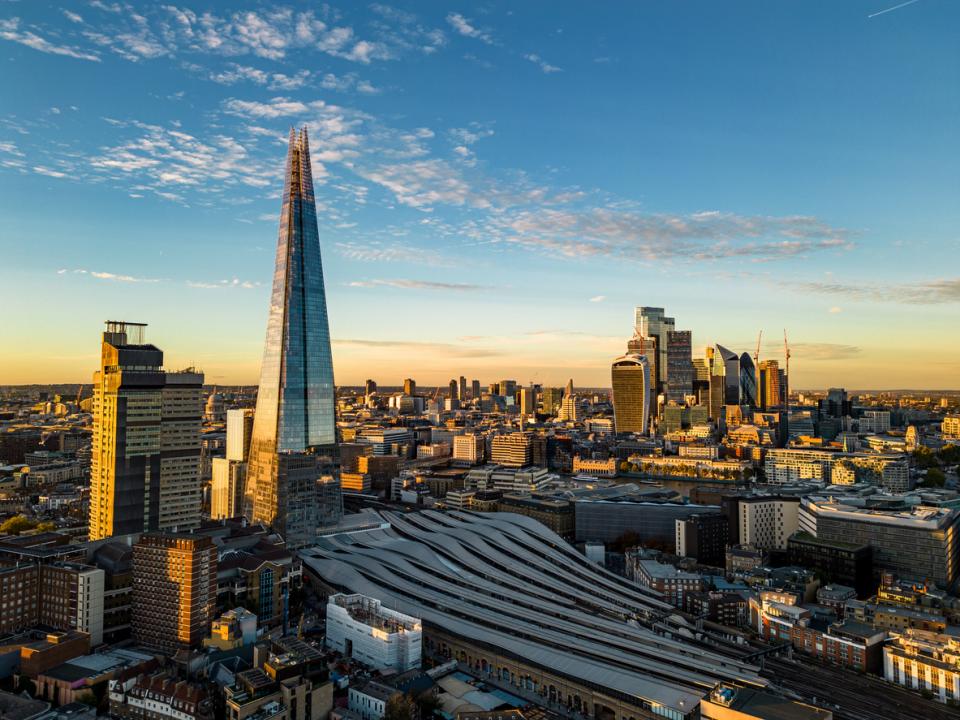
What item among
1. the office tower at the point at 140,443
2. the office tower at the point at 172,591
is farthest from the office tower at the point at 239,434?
the office tower at the point at 172,591

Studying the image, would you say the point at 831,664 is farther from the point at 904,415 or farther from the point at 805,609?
the point at 904,415

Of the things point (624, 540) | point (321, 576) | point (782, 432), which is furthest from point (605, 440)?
point (321, 576)

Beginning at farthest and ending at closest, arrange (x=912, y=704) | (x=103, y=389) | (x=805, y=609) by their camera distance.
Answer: (x=103, y=389)
(x=805, y=609)
(x=912, y=704)

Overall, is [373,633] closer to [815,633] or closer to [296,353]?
[815,633]

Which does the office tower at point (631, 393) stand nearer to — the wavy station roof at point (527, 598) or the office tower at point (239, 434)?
the office tower at point (239, 434)

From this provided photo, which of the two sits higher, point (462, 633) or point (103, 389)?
point (103, 389)

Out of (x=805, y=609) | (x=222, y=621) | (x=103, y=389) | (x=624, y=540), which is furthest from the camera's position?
(x=624, y=540)

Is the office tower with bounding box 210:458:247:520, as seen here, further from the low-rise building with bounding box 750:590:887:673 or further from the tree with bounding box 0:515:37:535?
the low-rise building with bounding box 750:590:887:673

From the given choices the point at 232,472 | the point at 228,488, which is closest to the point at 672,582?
the point at 232,472

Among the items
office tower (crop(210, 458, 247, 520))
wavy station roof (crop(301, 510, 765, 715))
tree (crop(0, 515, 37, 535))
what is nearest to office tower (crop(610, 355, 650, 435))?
wavy station roof (crop(301, 510, 765, 715))
